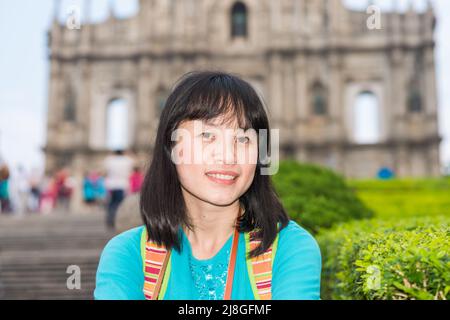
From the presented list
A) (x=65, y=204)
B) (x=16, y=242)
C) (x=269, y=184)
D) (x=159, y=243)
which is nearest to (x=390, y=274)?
(x=269, y=184)

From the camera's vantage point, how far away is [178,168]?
2.79 meters

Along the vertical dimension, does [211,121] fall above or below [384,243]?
above

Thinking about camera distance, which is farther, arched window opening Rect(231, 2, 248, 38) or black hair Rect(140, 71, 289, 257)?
arched window opening Rect(231, 2, 248, 38)

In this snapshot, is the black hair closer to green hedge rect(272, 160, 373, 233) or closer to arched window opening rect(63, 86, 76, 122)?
green hedge rect(272, 160, 373, 233)

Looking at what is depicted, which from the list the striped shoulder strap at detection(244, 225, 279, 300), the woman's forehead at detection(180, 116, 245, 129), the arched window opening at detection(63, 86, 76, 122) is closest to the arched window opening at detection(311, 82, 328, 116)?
the arched window opening at detection(63, 86, 76, 122)

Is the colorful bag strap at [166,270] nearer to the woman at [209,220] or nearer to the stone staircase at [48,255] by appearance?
the woman at [209,220]

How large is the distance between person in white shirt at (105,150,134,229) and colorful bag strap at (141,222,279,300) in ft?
35.9

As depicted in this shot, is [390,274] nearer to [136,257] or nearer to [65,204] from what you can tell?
[136,257]

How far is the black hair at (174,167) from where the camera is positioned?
266 centimetres

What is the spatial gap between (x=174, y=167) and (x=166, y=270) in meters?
0.53

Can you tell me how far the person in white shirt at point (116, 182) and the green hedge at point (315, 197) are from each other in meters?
4.27

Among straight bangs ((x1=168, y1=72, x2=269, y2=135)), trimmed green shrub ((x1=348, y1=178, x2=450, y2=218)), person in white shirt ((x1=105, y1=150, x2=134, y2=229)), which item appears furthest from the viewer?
person in white shirt ((x1=105, y1=150, x2=134, y2=229))

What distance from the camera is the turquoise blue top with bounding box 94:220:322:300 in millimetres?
2426
